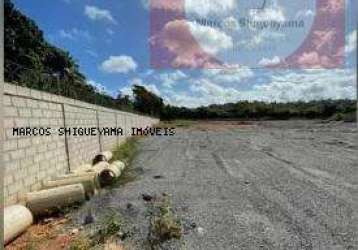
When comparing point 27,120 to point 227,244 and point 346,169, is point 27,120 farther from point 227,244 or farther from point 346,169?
point 346,169

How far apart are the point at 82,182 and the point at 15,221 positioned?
2402 mm


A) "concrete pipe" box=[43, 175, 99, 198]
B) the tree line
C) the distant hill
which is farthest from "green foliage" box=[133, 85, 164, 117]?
"concrete pipe" box=[43, 175, 99, 198]

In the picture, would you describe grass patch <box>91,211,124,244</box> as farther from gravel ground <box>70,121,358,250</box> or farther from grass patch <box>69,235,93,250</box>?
gravel ground <box>70,121,358,250</box>

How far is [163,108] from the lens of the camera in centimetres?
7100

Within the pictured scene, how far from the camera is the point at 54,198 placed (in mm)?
7570

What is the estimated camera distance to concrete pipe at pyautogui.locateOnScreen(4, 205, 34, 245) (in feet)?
19.7

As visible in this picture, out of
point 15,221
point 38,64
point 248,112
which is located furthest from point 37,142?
point 248,112

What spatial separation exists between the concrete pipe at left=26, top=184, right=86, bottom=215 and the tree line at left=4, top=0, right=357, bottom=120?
83.7 inches

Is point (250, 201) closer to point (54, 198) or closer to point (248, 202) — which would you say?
point (248, 202)

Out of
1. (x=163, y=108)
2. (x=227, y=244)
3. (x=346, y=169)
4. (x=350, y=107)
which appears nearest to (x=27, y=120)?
(x=227, y=244)

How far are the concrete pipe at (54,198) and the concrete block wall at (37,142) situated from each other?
22cm

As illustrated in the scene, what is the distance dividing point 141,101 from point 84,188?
55.6m

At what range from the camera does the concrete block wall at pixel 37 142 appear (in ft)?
22.5

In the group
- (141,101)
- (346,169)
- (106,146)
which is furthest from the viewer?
(141,101)
